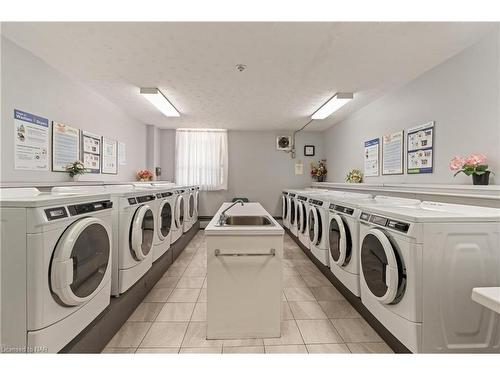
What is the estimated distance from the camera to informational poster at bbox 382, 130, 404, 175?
2.86 m

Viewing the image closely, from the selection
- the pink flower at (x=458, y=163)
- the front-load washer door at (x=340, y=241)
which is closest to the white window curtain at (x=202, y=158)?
the front-load washer door at (x=340, y=241)

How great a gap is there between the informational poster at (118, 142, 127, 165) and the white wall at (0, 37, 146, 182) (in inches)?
8.6

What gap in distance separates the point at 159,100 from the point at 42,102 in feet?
4.27

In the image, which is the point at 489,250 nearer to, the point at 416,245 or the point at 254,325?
the point at 416,245

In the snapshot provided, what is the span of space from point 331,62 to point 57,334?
2.94 meters

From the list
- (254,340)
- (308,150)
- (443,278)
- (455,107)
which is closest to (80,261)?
(254,340)

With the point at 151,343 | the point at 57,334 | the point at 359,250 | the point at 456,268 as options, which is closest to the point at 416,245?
the point at 456,268

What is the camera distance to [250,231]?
1570 mm

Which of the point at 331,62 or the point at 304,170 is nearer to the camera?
the point at 331,62

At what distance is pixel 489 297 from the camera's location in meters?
0.83

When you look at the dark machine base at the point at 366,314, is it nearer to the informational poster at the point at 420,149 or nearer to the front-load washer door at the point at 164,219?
the informational poster at the point at 420,149

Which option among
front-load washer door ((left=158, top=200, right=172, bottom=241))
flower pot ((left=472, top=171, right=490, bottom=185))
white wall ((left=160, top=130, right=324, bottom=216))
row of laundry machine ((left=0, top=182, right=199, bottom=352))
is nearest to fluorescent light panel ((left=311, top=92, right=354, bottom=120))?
white wall ((left=160, top=130, right=324, bottom=216))

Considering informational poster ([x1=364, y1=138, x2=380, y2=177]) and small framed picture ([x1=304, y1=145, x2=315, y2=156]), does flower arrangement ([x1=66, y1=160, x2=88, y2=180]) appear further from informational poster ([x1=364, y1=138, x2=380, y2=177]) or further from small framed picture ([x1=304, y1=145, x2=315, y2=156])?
small framed picture ([x1=304, y1=145, x2=315, y2=156])

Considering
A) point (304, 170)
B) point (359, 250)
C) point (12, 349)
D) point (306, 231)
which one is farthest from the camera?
point (304, 170)
